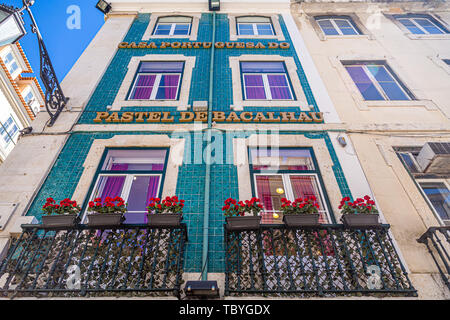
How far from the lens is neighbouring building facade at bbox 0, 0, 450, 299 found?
439 cm

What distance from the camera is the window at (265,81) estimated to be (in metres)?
8.31

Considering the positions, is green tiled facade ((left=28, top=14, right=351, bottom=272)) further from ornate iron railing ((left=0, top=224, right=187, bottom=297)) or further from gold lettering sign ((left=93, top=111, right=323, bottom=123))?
ornate iron railing ((left=0, top=224, right=187, bottom=297))

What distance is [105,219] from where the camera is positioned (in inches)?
178

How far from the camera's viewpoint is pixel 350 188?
19.2 feet

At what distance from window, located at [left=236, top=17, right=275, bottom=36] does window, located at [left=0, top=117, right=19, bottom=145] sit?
2272cm

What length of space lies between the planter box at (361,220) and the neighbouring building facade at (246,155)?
0.51 feet

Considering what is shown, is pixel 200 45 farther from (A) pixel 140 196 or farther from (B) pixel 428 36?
(B) pixel 428 36

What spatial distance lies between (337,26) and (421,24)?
12.3 feet

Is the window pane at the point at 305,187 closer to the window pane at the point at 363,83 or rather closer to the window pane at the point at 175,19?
the window pane at the point at 363,83

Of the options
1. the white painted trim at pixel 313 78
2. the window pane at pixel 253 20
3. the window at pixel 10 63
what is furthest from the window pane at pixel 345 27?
the window at pixel 10 63

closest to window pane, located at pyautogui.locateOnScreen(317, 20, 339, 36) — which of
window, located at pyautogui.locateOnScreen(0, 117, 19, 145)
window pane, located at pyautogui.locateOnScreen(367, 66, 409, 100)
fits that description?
window pane, located at pyautogui.locateOnScreen(367, 66, 409, 100)
